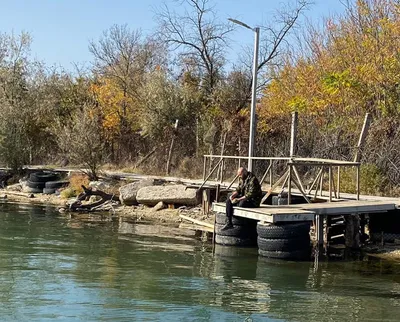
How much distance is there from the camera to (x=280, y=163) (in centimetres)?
2714

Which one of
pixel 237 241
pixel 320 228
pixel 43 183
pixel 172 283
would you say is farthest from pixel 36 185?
pixel 172 283

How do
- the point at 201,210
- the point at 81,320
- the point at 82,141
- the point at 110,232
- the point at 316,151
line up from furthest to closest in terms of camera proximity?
the point at 82,141, the point at 316,151, the point at 201,210, the point at 110,232, the point at 81,320

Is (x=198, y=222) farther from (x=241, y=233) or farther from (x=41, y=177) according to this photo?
(x=41, y=177)

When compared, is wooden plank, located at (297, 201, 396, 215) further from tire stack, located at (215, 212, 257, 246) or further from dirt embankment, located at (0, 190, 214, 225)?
dirt embankment, located at (0, 190, 214, 225)

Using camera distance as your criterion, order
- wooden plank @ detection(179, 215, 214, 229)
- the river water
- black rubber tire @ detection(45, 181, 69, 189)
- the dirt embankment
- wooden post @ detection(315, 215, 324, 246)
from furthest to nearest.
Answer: black rubber tire @ detection(45, 181, 69, 189)
the dirt embankment
wooden plank @ detection(179, 215, 214, 229)
wooden post @ detection(315, 215, 324, 246)
the river water

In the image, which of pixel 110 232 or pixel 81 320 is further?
pixel 110 232

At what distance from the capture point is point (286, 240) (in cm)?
1543

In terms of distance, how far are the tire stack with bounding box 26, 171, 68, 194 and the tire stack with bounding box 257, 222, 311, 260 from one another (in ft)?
55.6

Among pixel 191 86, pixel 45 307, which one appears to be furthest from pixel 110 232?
pixel 191 86

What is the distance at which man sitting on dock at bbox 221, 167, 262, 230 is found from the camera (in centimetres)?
1672

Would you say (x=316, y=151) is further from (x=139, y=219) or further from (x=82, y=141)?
(x=82, y=141)

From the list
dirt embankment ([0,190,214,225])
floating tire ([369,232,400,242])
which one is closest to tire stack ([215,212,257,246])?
floating tire ([369,232,400,242])

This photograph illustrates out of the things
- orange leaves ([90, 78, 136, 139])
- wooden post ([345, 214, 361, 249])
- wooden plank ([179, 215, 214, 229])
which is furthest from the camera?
orange leaves ([90, 78, 136, 139])

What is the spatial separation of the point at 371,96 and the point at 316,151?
3.36 m
